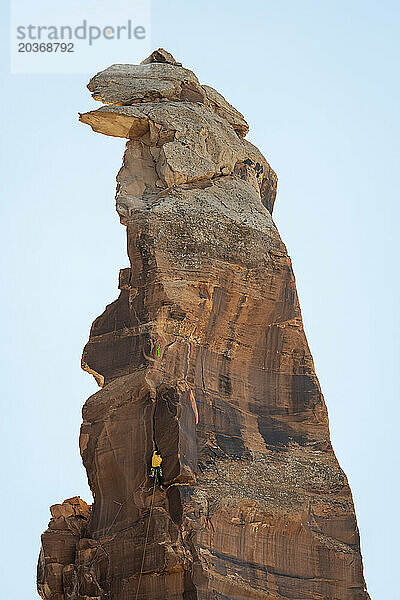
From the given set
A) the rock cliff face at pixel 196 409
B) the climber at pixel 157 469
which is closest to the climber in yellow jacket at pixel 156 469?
the climber at pixel 157 469

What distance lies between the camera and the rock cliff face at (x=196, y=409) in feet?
105

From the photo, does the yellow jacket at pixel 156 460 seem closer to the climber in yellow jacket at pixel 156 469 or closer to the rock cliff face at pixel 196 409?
the climber in yellow jacket at pixel 156 469

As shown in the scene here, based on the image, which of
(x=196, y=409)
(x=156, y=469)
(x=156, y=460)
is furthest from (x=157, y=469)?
(x=196, y=409)

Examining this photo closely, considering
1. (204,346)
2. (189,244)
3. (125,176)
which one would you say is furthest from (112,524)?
(125,176)

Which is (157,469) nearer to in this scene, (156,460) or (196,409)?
(156,460)

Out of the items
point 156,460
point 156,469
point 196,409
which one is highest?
point 196,409

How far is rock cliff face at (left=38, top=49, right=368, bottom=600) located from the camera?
32.0 m

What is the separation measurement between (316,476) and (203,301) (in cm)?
577

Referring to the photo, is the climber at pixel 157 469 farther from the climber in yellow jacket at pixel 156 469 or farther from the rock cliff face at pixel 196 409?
the rock cliff face at pixel 196 409

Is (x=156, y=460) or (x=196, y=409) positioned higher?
(x=196, y=409)

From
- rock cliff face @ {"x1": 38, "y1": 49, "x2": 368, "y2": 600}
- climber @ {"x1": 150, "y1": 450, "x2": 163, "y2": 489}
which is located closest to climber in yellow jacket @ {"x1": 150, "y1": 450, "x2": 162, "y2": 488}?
climber @ {"x1": 150, "y1": 450, "x2": 163, "y2": 489}

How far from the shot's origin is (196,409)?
3384cm

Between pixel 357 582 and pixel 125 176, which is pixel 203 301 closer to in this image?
pixel 125 176

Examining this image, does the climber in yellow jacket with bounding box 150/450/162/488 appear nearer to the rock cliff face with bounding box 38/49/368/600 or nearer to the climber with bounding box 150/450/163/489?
the climber with bounding box 150/450/163/489
